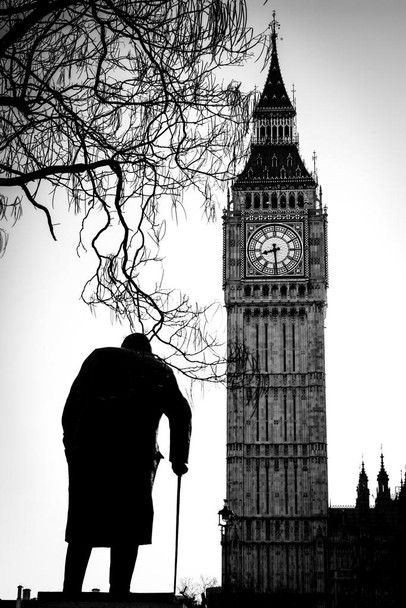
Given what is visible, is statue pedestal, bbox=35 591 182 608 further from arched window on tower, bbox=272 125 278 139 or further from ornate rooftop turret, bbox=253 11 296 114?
arched window on tower, bbox=272 125 278 139

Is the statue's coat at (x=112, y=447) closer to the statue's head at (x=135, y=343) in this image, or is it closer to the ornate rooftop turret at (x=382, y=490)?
the statue's head at (x=135, y=343)

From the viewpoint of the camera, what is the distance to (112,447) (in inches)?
320

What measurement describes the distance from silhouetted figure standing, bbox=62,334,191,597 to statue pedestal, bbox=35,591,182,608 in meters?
0.15

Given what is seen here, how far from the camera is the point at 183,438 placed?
855 centimetres

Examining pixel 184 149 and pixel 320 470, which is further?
pixel 320 470

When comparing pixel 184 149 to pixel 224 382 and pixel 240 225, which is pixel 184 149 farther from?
pixel 240 225

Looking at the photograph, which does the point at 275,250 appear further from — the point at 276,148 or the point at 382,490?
the point at 382,490

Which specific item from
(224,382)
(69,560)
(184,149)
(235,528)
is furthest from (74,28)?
(235,528)

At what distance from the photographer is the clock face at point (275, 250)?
250ft

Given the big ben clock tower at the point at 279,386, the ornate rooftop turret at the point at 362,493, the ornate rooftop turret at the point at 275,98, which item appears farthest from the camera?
the ornate rooftop turret at the point at 275,98

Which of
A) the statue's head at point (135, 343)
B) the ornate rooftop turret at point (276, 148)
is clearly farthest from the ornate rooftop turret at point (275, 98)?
the statue's head at point (135, 343)

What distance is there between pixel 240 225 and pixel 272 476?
52.8 ft

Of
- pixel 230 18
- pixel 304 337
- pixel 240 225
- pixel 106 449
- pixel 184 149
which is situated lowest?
pixel 106 449

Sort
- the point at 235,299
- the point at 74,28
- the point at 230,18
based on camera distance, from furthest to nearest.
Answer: the point at 235,299
the point at 74,28
the point at 230,18
